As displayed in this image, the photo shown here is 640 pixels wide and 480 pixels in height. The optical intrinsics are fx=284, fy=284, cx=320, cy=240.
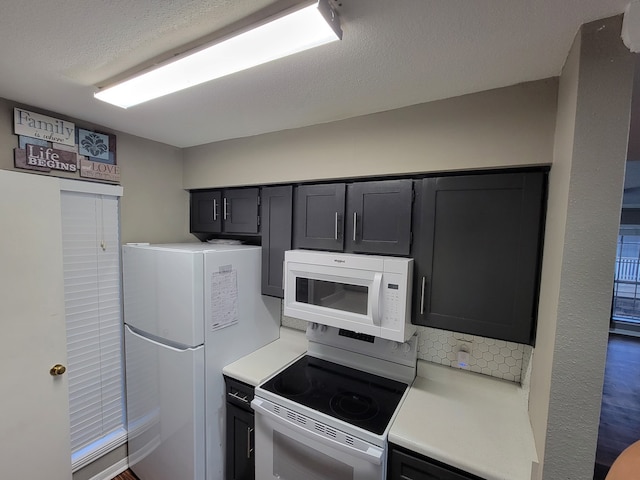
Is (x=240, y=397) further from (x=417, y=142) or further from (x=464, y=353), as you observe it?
(x=417, y=142)

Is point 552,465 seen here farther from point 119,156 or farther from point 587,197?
point 119,156

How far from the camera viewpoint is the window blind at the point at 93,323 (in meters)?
1.82

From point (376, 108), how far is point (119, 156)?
1.81 meters

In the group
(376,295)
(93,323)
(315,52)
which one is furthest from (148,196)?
(376,295)

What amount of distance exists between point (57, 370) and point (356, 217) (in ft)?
6.10

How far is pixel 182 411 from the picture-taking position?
171cm

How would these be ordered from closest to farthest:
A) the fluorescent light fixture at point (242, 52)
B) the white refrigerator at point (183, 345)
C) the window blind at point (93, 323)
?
the fluorescent light fixture at point (242, 52), the white refrigerator at point (183, 345), the window blind at point (93, 323)

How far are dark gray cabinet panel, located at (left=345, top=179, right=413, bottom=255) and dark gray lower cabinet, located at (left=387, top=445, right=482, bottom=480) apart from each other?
36.8 inches

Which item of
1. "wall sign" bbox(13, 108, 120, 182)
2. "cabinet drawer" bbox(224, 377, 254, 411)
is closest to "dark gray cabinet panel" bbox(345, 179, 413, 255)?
"cabinet drawer" bbox(224, 377, 254, 411)

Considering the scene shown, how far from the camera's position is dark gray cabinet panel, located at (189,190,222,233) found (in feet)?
7.63

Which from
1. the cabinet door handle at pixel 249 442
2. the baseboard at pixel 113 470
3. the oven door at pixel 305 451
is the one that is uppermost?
the oven door at pixel 305 451

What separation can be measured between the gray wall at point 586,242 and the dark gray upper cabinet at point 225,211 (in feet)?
5.73

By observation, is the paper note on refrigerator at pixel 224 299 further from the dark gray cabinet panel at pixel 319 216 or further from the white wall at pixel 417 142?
the white wall at pixel 417 142

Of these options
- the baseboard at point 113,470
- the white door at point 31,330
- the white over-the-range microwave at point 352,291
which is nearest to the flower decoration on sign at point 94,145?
the white door at point 31,330
